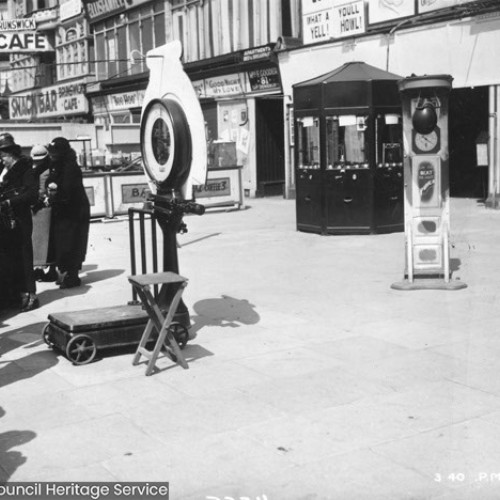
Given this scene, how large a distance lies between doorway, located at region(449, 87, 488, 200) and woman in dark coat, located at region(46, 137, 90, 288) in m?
12.0

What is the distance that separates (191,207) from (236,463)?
2670 millimetres

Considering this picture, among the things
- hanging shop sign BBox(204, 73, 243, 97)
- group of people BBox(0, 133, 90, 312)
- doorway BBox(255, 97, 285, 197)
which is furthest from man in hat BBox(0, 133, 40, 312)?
hanging shop sign BBox(204, 73, 243, 97)

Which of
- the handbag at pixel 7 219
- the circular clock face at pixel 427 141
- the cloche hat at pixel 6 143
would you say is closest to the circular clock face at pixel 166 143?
the handbag at pixel 7 219

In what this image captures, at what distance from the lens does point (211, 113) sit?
997 inches

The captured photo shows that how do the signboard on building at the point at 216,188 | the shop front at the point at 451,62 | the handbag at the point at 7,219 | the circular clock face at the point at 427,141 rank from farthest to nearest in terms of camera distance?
the signboard on building at the point at 216,188 → the shop front at the point at 451,62 → the circular clock face at the point at 427,141 → the handbag at the point at 7,219

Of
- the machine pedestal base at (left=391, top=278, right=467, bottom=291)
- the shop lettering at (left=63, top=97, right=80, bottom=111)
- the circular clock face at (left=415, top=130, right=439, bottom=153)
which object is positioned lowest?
the machine pedestal base at (left=391, top=278, right=467, bottom=291)

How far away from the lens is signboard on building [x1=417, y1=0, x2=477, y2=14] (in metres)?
16.9

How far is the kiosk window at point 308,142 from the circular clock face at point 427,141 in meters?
4.84

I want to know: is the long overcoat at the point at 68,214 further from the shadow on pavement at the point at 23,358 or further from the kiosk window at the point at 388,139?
the kiosk window at the point at 388,139

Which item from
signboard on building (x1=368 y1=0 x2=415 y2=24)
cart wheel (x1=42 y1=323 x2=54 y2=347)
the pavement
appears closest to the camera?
the pavement

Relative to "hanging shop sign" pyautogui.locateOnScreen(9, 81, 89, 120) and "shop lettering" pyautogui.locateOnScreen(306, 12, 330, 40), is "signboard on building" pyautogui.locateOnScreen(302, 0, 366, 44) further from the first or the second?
"hanging shop sign" pyautogui.locateOnScreen(9, 81, 89, 120)

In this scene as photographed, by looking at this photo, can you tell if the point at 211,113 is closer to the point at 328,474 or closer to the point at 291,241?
the point at 291,241

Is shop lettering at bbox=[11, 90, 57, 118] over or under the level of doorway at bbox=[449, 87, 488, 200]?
over

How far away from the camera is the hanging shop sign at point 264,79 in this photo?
22641 millimetres
